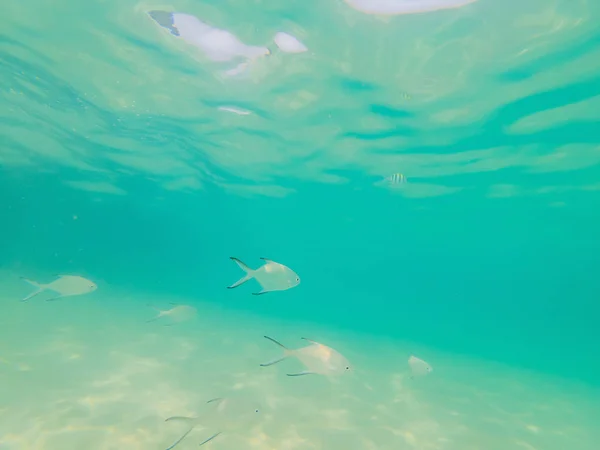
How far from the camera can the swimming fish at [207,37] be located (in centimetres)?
1123

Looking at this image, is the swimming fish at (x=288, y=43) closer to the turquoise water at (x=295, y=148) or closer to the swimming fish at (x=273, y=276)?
the turquoise water at (x=295, y=148)

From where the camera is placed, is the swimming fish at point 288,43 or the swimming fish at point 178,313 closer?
the swimming fish at point 178,313

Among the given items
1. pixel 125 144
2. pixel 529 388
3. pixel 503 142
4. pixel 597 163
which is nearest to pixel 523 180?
pixel 597 163

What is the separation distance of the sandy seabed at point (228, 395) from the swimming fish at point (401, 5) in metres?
11.4

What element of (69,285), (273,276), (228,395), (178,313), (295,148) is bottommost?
(228,395)

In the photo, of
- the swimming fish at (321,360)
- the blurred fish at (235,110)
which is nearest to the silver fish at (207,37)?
the blurred fish at (235,110)

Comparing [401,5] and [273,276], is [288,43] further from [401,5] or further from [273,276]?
[273,276]

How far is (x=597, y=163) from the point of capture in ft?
60.2

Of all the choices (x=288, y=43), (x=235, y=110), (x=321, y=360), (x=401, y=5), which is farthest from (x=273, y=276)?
(x=235, y=110)

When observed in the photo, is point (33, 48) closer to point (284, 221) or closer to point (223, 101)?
point (223, 101)

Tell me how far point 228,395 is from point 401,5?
12143 mm

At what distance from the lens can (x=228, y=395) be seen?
9.71 meters

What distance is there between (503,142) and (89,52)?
62.4 feet

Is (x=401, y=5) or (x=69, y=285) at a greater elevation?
(x=401, y=5)
